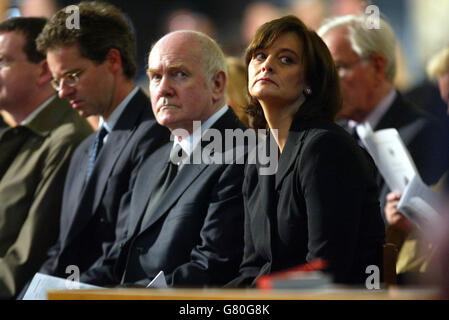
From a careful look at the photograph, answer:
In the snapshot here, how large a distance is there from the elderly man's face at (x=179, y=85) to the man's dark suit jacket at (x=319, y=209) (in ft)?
1.94

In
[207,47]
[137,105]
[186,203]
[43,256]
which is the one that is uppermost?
[207,47]

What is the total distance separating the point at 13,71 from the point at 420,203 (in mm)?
2282

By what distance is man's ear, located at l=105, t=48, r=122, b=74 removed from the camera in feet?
12.8

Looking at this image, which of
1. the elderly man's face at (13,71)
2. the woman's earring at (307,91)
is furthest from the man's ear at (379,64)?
the elderly man's face at (13,71)

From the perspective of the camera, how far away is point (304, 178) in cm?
262

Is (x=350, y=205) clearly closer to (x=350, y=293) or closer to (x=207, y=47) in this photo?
(x=350, y=293)

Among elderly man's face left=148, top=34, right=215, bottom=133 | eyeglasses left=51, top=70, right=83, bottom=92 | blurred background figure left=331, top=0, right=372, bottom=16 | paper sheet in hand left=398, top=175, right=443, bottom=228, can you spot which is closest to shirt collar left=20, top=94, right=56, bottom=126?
eyeglasses left=51, top=70, right=83, bottom=92

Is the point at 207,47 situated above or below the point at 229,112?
above

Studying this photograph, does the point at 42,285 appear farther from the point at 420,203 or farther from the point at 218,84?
the point at 420,203

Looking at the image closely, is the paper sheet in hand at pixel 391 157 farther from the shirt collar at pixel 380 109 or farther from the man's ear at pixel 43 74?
the man's ear at pixel 43 74

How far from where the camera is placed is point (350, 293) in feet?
5.69

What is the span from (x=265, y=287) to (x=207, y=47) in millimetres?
1746

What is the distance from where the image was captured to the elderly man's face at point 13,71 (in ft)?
13.8
